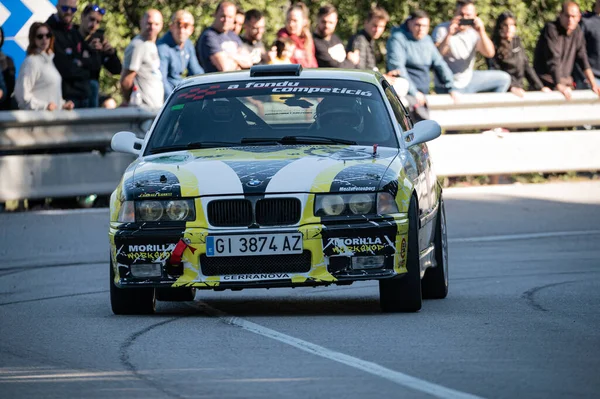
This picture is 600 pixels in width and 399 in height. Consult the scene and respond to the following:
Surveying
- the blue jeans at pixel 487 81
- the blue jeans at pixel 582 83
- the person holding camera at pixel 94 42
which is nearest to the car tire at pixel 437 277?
the person holding camera at pixel 94 42

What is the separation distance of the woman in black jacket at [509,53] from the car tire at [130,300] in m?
11.0

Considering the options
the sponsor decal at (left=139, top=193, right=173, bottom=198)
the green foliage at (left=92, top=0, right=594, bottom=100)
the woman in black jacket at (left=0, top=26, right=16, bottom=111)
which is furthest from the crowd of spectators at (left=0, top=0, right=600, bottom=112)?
the sponsor decal at (left=139, top=193, right=173, bottom=198)

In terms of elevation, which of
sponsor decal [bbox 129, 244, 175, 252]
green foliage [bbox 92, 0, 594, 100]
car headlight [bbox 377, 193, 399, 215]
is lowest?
sponsor decal [bbox 129, 244, 175, 252]

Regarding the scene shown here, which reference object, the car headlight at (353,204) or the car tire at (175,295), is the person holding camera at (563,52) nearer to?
the car tire at (175,295)

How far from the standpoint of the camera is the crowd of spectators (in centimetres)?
1678

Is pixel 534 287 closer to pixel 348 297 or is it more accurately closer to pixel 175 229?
pixel 348 297

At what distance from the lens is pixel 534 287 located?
420 inches

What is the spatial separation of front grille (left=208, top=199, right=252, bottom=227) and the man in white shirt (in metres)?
8.48

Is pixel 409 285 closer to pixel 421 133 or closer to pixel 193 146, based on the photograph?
pixel 421 133

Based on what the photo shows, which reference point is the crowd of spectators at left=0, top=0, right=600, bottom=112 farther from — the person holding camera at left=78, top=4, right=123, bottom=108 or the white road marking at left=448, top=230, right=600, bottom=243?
the white road marking at left=448, top=230, right=600, bottom=243

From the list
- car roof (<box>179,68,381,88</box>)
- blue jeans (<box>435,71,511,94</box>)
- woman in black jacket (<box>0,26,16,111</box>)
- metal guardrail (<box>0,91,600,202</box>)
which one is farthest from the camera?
blue jeans (<box>435,71,511,94</box>)

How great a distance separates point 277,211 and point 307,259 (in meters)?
0.33

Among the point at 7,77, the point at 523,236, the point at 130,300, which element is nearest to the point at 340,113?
the point at 130,300

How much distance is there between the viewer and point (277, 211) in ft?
28.6
